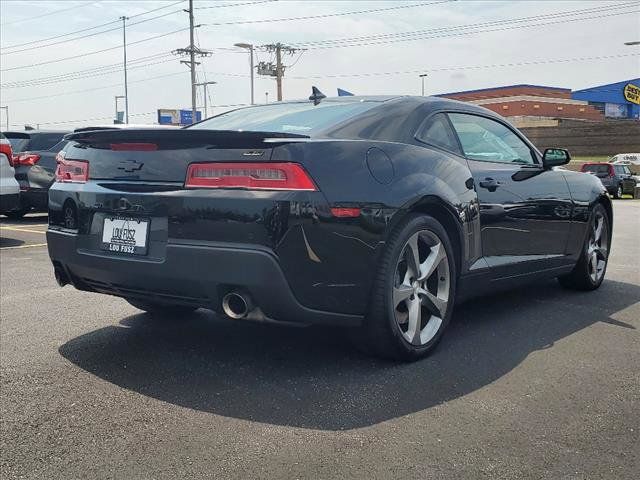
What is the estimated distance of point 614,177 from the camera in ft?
84.3

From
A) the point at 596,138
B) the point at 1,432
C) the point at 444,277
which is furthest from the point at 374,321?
the point at 596,138

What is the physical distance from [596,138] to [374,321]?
54.6m

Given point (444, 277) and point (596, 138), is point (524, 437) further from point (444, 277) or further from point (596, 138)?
point (596, 138)

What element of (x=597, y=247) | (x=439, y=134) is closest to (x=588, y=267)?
(x=597, y=247)

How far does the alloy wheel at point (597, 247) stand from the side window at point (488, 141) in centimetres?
103

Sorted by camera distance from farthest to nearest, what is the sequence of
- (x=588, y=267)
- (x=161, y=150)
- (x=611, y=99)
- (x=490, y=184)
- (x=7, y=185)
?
(x=611, y=99), (x=7, y=185), (x=588, y=267), (x=490, y=184), (x=161, y=150)

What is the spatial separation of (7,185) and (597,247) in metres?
7.08

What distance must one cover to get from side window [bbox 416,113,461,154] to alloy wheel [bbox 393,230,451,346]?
609 mm

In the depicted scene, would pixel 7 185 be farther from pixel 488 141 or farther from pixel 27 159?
pixel 488 141

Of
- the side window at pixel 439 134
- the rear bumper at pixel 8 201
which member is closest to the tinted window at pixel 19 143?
the rear bumper at pixel 8 201

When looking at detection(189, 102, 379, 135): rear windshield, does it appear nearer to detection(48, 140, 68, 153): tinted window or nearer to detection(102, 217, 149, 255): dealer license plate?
detection(102, 217, 149, 255): dealer license plate

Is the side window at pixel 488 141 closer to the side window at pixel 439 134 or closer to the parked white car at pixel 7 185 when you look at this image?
the side window at pixel 439 134

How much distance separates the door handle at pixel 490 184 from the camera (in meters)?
4.32

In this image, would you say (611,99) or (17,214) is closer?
(17,214)
